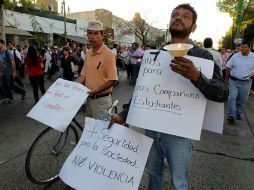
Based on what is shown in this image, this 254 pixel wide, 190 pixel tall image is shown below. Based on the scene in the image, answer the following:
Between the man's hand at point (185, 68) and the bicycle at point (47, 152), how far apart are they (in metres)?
2.03

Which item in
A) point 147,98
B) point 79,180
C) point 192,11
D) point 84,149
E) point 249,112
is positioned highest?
point 192,11

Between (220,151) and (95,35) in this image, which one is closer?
(95,35)

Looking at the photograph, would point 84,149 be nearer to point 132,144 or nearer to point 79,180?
point 79,180

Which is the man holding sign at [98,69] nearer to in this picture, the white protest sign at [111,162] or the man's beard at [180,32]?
the white protest sign at [111,162]

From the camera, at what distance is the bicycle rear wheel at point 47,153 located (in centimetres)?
398

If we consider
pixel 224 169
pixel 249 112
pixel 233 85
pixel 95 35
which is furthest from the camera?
pixel 249 112

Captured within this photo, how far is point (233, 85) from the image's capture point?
7.92 metres

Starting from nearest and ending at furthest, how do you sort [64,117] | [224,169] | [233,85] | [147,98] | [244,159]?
[147,98] → [64,117] → [224,169] → [244,159] → [233,85]

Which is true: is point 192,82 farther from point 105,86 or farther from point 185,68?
point 105,86

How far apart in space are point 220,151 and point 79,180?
3.59m

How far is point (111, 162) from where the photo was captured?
2521mm

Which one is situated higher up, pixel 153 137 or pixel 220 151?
pixel 153 137

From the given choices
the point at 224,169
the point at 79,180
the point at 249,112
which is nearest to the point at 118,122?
the point at 79,180

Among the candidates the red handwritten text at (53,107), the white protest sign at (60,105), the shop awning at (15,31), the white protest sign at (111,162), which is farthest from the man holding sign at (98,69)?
the shop awning at (15,31)
